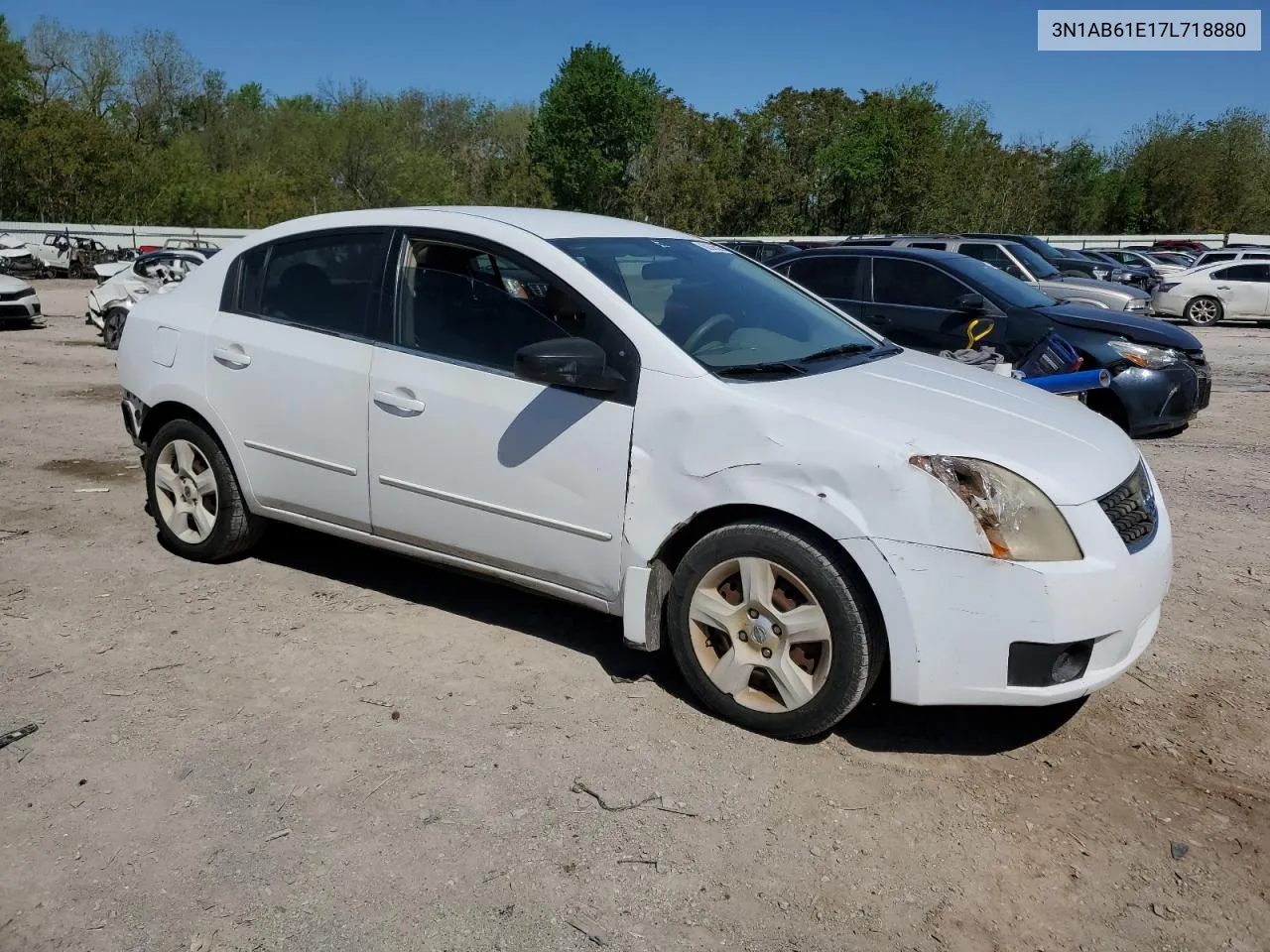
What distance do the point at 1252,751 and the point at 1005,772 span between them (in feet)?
3.03

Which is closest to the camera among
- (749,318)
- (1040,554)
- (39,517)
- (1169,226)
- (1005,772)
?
(1040,554)

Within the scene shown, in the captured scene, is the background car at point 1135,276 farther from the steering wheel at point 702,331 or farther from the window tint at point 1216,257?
the steering wheel at point 702,331

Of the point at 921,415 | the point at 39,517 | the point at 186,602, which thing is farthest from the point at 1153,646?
the point at 39,517

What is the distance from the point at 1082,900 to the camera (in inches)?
110

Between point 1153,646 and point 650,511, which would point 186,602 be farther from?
point 1153,646

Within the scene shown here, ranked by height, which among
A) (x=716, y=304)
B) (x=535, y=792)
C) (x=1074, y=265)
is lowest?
(x=535, y=792)

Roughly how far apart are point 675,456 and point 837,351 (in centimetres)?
103

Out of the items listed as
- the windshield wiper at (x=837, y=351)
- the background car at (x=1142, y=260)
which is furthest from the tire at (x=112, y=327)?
the background car at (x=1142, y=260)

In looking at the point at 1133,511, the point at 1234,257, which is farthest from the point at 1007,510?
the point at 1234,257

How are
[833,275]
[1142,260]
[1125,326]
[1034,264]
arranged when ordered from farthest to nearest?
1. [1142,260]
2. [1034,264]
3. [833,275]
4. [1125,326]

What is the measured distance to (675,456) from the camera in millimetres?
3584

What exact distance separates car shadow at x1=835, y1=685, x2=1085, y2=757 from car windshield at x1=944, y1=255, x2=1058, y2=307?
6.16 metres

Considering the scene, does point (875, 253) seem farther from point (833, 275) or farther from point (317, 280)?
point (317, 280)

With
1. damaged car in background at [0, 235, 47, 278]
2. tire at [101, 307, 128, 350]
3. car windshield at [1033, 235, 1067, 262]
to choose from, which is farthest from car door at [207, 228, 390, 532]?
damaged car in background at [0, 235, 47, 278]
